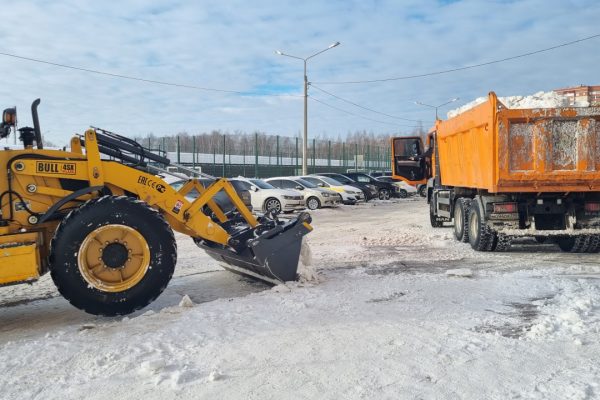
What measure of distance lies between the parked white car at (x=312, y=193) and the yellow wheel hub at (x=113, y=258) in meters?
17.1

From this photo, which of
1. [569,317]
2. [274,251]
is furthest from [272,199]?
[569,317]

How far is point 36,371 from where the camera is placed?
399cm

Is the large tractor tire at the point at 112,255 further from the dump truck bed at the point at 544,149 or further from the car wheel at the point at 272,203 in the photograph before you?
the car wheel at the point at 272,203

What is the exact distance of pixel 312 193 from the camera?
22.7 m

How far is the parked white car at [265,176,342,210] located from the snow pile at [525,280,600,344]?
16.7 m

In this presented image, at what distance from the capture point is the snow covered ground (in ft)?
12.0

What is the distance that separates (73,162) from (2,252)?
1.19 metres

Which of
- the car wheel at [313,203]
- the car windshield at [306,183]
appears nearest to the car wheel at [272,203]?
the car wheel at [313,203]

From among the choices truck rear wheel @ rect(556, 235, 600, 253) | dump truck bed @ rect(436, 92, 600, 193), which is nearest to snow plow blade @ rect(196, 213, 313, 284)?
dump truck bed @ rect(436, 92, 600, 193)

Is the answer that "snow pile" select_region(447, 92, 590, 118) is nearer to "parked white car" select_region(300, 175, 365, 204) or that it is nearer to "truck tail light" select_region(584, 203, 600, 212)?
"truck tail light" select_region(584, 203, 600, 212)

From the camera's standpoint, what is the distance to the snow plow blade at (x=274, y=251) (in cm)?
622

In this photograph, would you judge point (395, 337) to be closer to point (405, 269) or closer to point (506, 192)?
point (405, 269)

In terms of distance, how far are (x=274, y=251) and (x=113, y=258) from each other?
184 centimetres

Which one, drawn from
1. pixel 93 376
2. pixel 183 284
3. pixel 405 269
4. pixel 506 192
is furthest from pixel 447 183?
pixel 93 376
